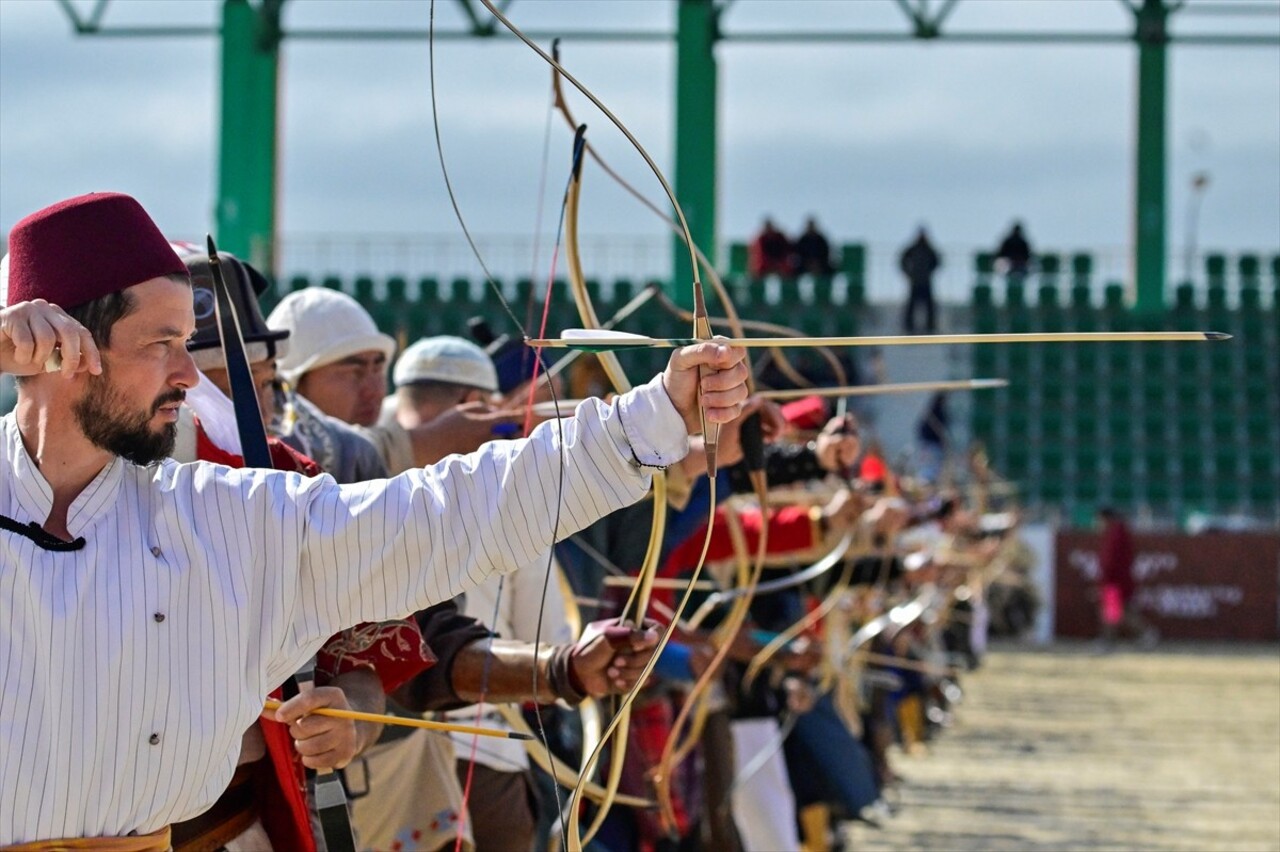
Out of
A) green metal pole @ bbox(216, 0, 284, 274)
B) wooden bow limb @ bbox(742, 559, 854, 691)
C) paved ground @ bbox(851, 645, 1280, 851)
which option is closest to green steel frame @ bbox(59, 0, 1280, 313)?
green metal pole @ bbox(216, 0, 284, 274)

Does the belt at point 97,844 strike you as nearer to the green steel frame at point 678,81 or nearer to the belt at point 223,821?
the belt at point 223,821

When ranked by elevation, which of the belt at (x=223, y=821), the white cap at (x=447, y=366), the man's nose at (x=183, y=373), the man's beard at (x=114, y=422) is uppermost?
the white cap at (x=447, y=366)

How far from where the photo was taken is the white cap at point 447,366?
14.3ft

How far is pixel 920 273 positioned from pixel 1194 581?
453cm

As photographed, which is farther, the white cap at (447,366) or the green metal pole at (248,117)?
the green metal pole at (248,117)

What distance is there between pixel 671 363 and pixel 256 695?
A: 25.1 inches

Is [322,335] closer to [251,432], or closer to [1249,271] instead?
[251,432]

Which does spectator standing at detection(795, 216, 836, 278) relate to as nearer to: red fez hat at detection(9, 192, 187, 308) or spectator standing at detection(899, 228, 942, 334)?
spectator standing at detection(899, 228, 942, 334)

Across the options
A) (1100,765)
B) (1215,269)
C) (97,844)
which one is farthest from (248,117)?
(97,844)

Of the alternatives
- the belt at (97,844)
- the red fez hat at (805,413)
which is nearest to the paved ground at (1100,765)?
the red fez hat at (805,413)

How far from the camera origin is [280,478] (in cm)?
258

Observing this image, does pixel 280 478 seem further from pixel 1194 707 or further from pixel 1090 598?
pixel 1090 598

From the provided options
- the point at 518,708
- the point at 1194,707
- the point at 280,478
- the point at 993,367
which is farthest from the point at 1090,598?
the point at 280,478

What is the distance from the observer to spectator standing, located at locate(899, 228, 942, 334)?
2352 cm
